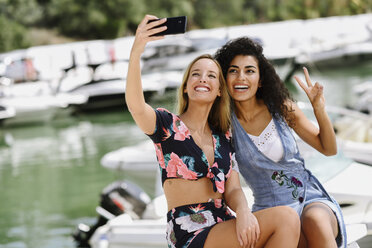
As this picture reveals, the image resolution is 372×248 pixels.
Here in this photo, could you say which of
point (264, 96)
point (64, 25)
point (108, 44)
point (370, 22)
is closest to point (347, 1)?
point (370, 22)

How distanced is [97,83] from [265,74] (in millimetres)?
13546

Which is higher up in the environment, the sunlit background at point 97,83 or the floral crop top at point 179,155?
the sunlit background at point 97,83

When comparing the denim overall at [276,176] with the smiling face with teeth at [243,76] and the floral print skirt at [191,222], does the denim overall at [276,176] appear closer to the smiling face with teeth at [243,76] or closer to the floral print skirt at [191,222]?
the smiling face with teeth at [243,76]

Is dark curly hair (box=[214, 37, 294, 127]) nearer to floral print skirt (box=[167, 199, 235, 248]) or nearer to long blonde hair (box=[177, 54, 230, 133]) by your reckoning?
long blonde hair (box=[177, 54, 230, 133])

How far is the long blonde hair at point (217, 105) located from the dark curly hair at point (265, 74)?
0.15 m

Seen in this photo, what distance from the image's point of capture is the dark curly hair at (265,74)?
2.58 meters

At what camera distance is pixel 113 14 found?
105 ft

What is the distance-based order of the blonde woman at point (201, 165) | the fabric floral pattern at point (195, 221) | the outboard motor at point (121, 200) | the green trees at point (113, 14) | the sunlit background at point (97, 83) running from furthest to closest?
the green trees at point (113, 14)
the sunlit background at point (97, 83)
the outboard motor at point (121, 200)
the fabric floral pattern at point (195, 221)
the blonde woman at point (201, 165)

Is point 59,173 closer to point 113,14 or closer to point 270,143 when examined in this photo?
point 270,143

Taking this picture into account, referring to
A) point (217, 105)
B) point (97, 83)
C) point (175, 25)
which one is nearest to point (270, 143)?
point (217, 105)

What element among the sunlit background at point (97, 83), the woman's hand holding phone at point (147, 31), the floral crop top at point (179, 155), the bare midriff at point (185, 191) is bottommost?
the bare midriff at point (185, 191)

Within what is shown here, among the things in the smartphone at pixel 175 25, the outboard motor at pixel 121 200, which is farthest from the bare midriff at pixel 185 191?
the outboard motor at pixel 121 200

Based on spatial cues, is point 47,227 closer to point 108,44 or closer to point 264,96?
point 264,96

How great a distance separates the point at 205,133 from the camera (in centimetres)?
244
